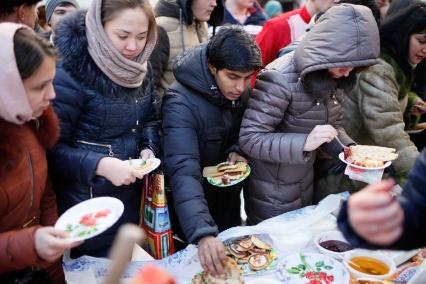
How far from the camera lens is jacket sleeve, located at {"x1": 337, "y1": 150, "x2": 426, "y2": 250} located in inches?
31.6

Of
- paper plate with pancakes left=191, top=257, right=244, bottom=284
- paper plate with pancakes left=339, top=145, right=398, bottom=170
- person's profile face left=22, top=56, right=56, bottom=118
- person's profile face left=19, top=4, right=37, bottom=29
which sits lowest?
paper plate with pancakes left=191, top=257, right=244, bottom=284

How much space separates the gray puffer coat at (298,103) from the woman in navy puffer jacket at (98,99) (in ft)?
1.76

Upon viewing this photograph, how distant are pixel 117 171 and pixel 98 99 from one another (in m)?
0.31

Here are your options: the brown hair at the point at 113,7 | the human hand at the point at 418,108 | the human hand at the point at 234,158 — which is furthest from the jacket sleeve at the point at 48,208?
the human hand at the point at 418,108

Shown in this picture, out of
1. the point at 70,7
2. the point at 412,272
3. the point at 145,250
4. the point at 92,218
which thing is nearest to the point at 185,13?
the point at 70,7

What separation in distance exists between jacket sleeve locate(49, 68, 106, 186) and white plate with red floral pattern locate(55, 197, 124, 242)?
23 centimetres

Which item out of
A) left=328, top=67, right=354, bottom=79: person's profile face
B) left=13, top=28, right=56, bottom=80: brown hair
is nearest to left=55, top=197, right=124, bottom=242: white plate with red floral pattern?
left=13, top=28, right=56, bottom=80: brown hair

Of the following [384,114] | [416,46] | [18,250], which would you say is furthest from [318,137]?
[18,250]

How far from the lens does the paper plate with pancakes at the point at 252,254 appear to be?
161cm

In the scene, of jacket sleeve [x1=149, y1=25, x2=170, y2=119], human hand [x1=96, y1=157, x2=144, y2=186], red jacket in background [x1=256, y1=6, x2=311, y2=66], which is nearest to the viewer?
human hand [x1=96, y1=157, x2=144, y2=186]

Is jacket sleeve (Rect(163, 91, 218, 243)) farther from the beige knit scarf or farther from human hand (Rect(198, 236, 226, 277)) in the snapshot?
the beige knit scarf

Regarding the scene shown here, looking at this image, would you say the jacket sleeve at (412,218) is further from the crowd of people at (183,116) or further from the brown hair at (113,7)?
the brown hair at (113,7)

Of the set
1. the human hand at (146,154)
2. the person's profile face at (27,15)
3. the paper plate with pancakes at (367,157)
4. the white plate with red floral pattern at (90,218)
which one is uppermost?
the person's profile face at (27,15)

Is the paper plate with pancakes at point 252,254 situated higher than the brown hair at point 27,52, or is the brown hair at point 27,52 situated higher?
the brown hair at point 27,52
